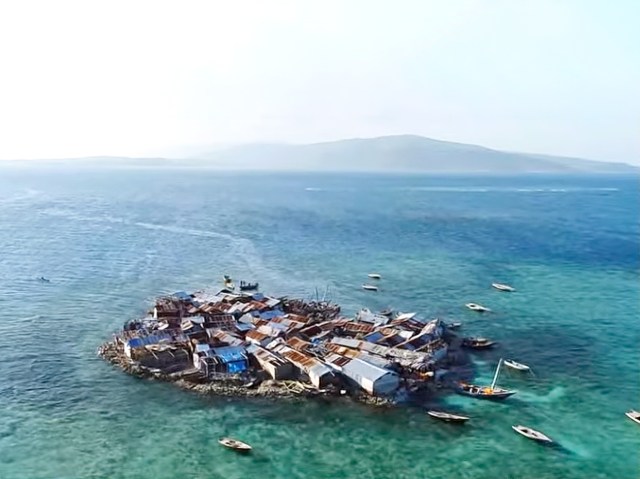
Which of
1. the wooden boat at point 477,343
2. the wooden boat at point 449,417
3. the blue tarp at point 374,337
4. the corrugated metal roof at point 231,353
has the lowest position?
the wooden boat at point 449,417

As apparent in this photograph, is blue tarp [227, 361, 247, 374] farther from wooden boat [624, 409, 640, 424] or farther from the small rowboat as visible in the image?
wooden boat [624, 409, 640, 424]

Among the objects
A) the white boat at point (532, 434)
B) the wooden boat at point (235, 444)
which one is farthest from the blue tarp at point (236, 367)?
the white boat at point (532, 434)

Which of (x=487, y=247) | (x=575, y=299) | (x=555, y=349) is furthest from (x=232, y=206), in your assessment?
(x=555, y=349)

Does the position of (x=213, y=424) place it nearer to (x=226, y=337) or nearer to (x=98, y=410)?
(x=98, y=410)

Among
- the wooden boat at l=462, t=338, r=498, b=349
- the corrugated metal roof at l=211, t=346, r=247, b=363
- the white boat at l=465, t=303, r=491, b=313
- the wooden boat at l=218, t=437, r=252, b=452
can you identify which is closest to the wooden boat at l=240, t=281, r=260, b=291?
the corrugated metal roof at l=211, t=346, r=247, b=363

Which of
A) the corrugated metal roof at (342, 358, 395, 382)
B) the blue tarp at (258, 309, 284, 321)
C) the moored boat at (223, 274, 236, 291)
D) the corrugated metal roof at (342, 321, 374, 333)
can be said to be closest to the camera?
the corrugated metal roof at (342, 358, 395, 382)

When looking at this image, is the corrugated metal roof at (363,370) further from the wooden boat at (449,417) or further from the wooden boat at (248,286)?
the wooden boat at (248,286)

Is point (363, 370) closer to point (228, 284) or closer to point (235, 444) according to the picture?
point (235, 444)
